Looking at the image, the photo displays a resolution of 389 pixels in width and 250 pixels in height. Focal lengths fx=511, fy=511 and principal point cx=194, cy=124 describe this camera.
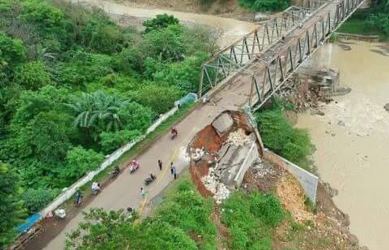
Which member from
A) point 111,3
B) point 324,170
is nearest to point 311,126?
point 324,170

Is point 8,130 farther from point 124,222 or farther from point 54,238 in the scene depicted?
point 124,222

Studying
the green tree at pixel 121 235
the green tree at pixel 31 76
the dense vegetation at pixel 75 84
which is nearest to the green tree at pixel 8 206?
the dense vegetation at pixel 75 84

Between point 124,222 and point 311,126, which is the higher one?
point 124,222

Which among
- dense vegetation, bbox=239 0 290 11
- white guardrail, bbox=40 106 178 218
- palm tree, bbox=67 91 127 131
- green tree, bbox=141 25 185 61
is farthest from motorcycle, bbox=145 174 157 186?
dense vegetation, bbox=239 0 290 11

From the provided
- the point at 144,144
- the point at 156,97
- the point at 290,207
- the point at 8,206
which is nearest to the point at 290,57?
the point at 156,97

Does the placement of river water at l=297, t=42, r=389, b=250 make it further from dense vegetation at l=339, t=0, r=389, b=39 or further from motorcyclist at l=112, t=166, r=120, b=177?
motorcyclist at l=112, t=166, r=120, b=177

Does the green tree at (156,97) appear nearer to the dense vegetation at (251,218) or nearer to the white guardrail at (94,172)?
the white guardrail at (94,172)
